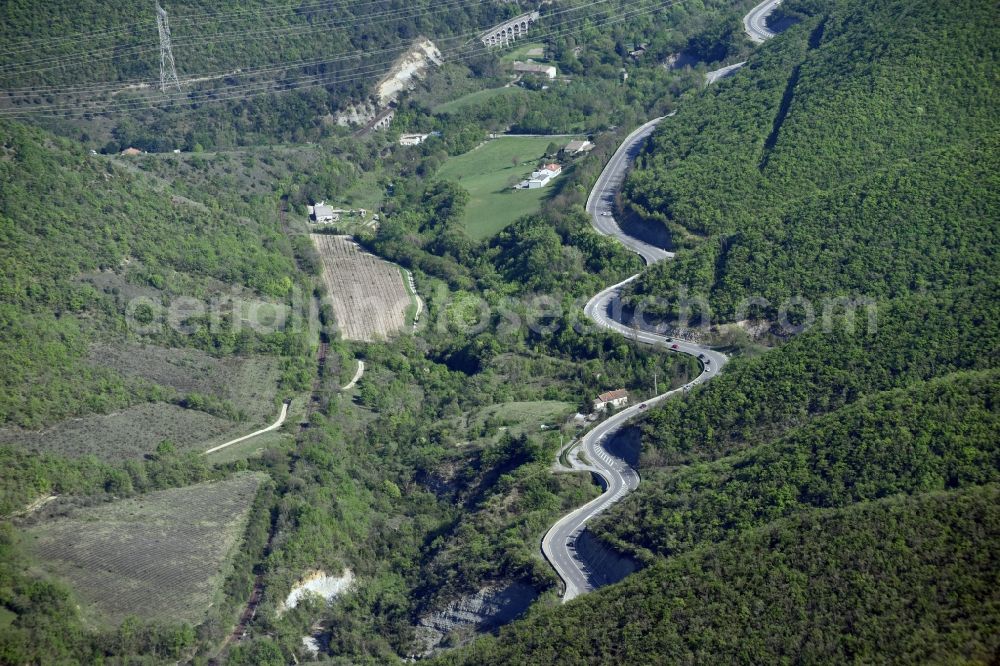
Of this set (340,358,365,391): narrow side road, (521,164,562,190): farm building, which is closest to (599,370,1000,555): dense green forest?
(340,358,365,391): narrow side road

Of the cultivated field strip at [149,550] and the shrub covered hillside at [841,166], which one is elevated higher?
the shrub covered hillside at [841,166]

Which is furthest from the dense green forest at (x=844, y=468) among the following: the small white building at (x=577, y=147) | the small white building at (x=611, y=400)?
the small white building at (x=577, y=147)

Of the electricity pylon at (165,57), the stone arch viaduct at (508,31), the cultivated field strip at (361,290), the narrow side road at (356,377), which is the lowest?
the narrow side road at (356,377)

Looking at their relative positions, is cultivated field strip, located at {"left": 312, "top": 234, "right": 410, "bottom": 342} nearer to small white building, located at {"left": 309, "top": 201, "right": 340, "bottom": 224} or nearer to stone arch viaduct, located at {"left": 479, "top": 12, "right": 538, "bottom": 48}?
small white building, located at {"left": 309, "top": 201, "right": 340, "bottom": 224}

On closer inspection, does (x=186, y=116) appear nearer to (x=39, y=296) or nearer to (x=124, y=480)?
(x=39, y=296)

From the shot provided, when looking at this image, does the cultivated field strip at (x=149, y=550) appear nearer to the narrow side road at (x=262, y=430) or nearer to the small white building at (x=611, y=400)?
the narrow side road at (x=262, y=430)

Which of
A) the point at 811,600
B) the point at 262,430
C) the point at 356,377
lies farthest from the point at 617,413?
the point at 811,600
